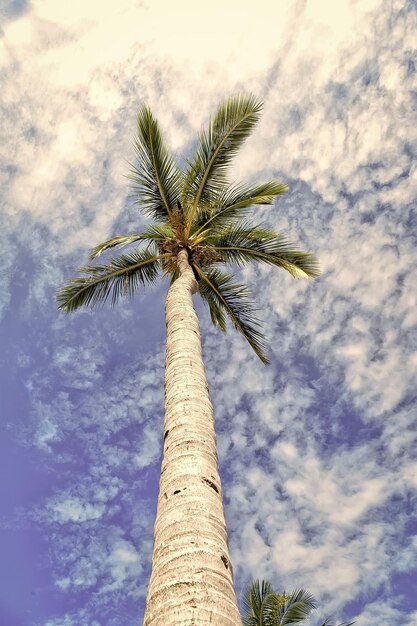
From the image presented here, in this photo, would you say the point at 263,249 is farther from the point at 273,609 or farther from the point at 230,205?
the point at 273,609

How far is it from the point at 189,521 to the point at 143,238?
721cm

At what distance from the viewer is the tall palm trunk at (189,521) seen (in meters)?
2.57

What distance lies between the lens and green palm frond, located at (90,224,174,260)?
9.43 m

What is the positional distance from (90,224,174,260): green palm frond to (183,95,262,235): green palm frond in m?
0.53

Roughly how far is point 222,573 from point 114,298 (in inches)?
306

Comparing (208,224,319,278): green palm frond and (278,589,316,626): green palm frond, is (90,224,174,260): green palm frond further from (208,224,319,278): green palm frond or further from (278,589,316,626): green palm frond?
(278,589,316,626): green palm frond

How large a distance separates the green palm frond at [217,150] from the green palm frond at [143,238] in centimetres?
53

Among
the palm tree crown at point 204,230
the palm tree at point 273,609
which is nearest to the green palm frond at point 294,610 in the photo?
the palm tree at point 273,609

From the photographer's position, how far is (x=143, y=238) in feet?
31.4

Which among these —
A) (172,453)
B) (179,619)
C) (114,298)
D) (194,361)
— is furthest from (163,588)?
(114,298)

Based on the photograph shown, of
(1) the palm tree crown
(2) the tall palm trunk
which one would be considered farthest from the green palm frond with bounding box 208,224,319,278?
(2) the tall palm trunk

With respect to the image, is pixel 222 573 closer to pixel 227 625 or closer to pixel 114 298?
pixel 227 625

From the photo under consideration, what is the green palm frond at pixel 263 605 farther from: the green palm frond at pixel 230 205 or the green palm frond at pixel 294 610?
the green palm frond at pixel 230 205

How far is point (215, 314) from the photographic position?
Result: 1063 cm
